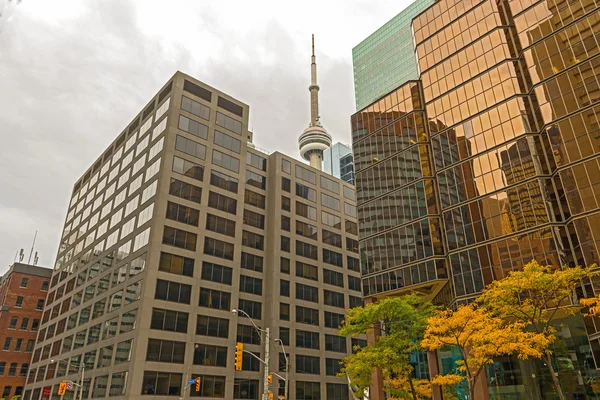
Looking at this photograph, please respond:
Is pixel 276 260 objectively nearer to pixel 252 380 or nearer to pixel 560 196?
pixel 252 380

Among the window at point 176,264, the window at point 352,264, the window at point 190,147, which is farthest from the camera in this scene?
the window at point 352,264

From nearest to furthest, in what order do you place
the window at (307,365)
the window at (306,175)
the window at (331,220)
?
the window at (307,365) → the window at (306,175) → the window at (331,220)

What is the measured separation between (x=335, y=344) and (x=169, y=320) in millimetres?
32262

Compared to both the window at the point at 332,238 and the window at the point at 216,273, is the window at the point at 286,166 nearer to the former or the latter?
the window at the point at 332,238

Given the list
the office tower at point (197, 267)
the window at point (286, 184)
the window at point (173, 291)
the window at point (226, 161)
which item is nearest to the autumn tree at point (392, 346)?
the office tower at point (197, 267)

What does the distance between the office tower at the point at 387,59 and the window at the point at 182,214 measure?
11536cm

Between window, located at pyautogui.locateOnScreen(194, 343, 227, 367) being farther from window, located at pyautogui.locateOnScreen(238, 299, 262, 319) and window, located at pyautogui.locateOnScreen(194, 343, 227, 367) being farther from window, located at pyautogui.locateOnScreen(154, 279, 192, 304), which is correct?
window, located at pyautogui.locateOnScreen(238, 299, 262, 319)

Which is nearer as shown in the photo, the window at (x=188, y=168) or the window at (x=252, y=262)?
the window at (x=188, y=168)

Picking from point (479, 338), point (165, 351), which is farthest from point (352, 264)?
point (479, 338)

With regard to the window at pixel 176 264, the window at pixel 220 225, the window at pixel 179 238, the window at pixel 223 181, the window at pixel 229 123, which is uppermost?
the window at pixel 229 123

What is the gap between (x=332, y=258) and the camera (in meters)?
87.8

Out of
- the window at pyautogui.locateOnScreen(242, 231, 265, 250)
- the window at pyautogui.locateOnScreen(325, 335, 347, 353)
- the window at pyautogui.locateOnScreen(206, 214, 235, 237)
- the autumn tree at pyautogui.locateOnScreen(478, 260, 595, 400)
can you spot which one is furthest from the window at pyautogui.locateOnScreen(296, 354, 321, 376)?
the autumn tree at pyautogui.locateOnScreen(478, 260, 595, 400)

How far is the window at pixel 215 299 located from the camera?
64.9m

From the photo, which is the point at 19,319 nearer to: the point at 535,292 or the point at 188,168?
the point at 188,168
